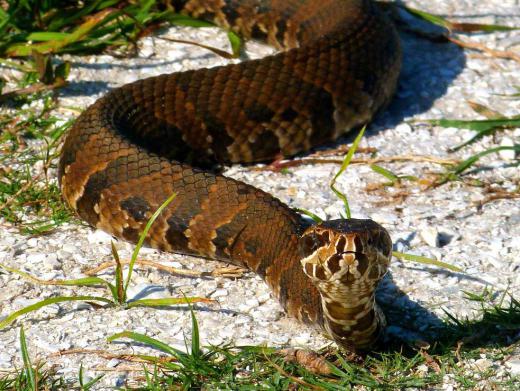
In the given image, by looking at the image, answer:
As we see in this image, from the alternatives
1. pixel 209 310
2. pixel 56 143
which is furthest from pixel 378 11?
pixel 209 310

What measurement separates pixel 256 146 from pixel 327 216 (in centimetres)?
79

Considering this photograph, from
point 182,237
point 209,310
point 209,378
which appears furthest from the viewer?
point 182,237

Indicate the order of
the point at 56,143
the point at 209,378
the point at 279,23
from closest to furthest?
the point at 209,378 → the point at 56,143 → the point at 279,23

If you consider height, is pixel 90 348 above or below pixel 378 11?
below

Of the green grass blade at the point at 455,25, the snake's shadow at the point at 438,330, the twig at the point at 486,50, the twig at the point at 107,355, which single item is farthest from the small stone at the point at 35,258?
the twig at the point at 486,50

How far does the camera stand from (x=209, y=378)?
3.74 meters

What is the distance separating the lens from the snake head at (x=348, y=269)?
3475mm

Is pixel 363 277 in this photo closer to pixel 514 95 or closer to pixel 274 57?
pixel 274 57

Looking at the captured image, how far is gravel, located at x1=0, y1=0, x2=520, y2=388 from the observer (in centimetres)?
405

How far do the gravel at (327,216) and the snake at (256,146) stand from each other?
13cm

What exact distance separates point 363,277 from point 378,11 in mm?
3064

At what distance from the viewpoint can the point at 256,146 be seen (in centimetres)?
554

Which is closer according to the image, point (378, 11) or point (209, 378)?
point (209, 378)

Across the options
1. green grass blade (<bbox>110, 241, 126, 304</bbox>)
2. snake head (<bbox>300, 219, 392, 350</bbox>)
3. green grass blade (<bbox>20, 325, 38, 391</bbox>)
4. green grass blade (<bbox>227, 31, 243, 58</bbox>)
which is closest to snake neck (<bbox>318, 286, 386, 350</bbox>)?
snake head (<bbox>300, 219, 392, 350</bbox>)
